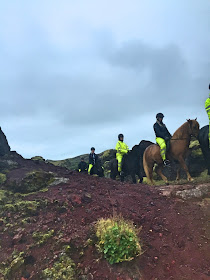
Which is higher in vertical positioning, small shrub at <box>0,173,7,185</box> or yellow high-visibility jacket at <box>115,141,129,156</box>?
yellow high-visibility jacket at <box>115,141,129,156</box>

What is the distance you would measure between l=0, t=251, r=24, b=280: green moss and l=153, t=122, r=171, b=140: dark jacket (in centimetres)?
845

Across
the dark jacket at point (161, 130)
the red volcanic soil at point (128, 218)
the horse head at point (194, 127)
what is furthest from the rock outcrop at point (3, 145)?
the horse head at point (194, 127)

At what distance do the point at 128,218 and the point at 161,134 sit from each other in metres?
5.84

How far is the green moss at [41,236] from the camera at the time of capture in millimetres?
6730

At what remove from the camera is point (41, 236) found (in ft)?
22.8

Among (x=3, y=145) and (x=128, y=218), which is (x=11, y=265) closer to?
(x=128, y=218)

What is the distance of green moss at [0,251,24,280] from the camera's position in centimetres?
592

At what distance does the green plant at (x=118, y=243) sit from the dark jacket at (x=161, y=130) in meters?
6.83

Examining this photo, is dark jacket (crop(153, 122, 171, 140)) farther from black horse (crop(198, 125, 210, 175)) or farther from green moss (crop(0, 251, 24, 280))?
green moss (crop(0, 251, 24, 280))

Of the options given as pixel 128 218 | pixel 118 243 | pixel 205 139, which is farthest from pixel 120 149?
pixel 118 243

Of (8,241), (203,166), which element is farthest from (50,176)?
(203,166)

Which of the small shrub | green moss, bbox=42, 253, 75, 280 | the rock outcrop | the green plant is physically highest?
the rock outcrop

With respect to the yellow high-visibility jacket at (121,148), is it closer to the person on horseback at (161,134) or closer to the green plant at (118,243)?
the person on horseback at (161,134)

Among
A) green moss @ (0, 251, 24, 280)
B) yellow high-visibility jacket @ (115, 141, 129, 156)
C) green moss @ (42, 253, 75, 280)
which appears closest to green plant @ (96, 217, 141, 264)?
green moss @ (42, 253, 75, 280)
